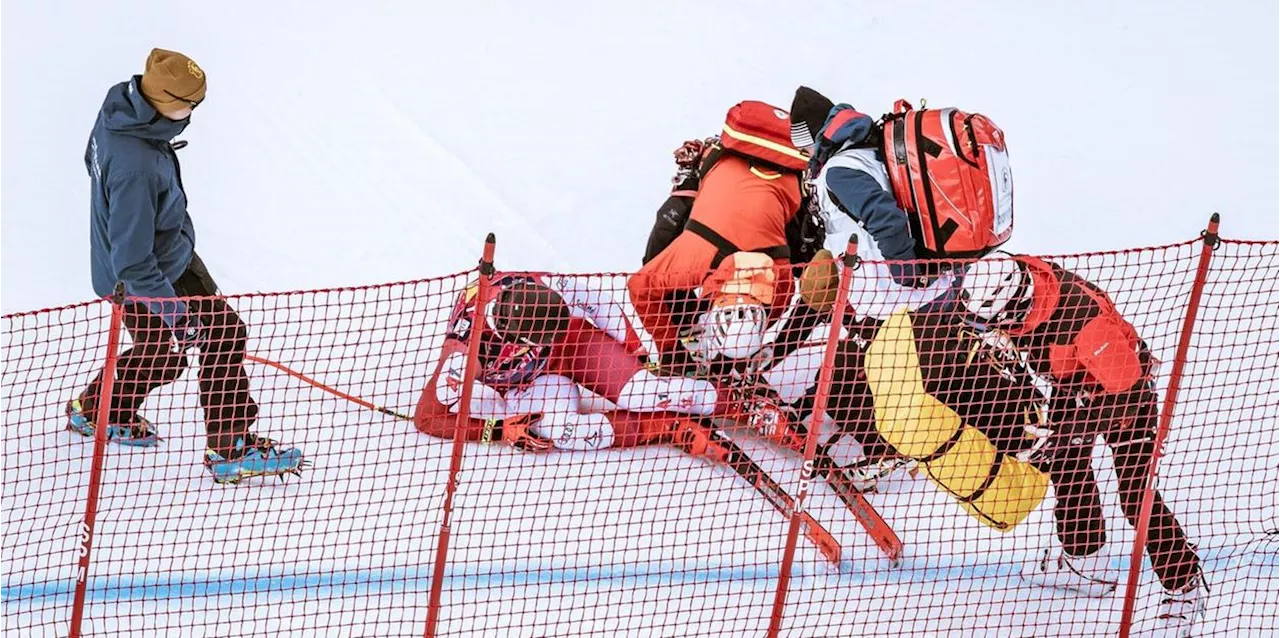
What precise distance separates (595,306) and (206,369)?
1394mm

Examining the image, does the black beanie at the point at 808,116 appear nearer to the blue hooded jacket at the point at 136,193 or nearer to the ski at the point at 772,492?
the ski at the point at 772,492

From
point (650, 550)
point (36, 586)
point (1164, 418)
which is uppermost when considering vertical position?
point (1164, 418)

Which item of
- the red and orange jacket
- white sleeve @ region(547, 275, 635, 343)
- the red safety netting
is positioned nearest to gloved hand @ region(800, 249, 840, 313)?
the red safety netting

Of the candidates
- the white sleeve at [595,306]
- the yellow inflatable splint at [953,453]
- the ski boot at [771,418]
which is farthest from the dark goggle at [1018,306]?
the white sleeve at [595,306]

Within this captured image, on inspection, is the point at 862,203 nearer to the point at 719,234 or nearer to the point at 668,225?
the point at 719,234

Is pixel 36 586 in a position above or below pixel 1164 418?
below

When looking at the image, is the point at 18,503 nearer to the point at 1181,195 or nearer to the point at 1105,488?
the point at 1105,488

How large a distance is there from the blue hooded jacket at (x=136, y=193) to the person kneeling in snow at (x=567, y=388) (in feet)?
3.30

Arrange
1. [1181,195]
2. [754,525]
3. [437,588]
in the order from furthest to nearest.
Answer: [1181,195]
[754,525]
[437,588]

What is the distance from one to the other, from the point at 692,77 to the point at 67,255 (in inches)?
131

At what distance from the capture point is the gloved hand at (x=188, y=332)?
17.8 ft

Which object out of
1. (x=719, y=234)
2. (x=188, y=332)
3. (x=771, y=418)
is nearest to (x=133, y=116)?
(x=188, y=332)

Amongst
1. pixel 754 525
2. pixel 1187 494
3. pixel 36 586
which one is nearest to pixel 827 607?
pixel 754 525

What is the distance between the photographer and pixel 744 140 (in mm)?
6223
